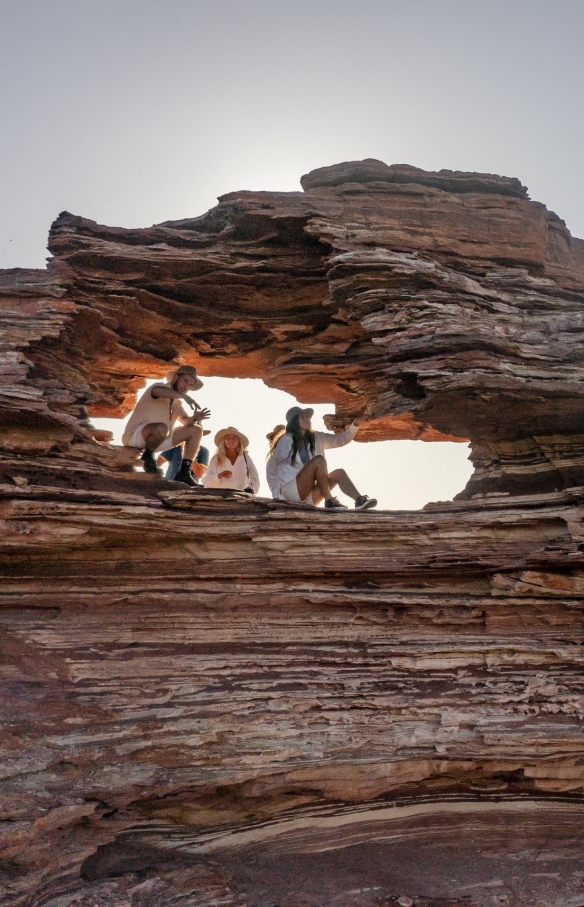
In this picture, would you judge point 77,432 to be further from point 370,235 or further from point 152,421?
point 370,235

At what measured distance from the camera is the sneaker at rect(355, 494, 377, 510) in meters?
12.2

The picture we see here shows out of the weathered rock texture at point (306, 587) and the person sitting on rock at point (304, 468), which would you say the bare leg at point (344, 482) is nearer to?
the person sitting on rock at point (304, 468)

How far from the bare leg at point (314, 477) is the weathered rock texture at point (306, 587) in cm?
138

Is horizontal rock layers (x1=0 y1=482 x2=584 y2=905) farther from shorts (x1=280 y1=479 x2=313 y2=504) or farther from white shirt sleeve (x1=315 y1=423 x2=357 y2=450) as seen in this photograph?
white shirt sleeve (x1=315 y1=423 x2=357 y2=450)

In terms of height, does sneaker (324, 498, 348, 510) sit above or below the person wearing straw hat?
below

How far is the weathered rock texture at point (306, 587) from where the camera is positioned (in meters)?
9.30

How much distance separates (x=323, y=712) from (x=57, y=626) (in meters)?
4.10

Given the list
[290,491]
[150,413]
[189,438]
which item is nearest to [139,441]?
[150,413]

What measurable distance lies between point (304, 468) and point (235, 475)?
1.57 m

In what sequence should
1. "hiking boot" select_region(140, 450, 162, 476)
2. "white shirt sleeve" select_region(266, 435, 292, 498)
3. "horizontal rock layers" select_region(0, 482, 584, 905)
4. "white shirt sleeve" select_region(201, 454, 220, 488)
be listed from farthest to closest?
1. "white shirt sleeve" select_region(201, 454, 220, 488)
2. "white shirt sleeve" select_region(266, 435, 292, 498)
3. "hiking boot" select_region(140, 450, 162, 476)
4. "horizontal rock layers" select_region(0, 482, 584, 905)

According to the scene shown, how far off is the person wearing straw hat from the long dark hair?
112 centimetres

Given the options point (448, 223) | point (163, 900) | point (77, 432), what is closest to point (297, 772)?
point (163, 900)

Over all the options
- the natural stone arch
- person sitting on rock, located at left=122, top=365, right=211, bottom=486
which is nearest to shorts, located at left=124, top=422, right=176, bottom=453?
person sitting on rock, located at left=122, top=365, right=211, bottom=486

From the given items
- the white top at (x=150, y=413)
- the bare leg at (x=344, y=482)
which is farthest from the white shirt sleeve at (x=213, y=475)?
the bare leg at (x=344, y=482)
